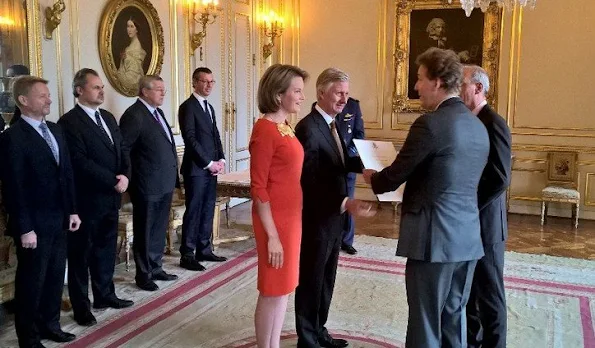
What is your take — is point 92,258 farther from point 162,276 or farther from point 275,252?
point 275,252

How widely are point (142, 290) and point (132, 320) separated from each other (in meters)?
0.58

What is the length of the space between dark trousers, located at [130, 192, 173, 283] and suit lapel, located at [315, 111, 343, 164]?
1817 mm

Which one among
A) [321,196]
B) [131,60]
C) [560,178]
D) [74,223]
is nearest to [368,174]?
[321,196]

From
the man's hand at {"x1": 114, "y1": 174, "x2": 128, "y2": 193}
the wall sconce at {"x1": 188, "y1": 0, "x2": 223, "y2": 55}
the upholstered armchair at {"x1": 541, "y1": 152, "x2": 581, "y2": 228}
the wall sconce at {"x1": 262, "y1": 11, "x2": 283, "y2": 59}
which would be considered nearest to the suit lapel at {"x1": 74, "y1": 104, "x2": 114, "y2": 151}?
the man's hand at {"x1": 114, "y1": 174, "x2": 128, "y2": 193}

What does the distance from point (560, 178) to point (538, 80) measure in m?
1.28

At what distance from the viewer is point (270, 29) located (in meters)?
7.87

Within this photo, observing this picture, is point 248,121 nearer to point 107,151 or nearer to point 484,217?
point 107,151

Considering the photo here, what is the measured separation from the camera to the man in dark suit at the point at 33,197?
2.91m

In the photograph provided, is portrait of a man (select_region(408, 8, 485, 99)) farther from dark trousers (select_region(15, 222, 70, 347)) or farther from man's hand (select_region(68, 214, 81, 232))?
dark trousers (select_region(15, 222, 70, 347))

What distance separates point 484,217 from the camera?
2.67 meters

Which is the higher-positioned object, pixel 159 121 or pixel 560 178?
pixel 159 121

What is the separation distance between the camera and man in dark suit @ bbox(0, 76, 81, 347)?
9.54 feet

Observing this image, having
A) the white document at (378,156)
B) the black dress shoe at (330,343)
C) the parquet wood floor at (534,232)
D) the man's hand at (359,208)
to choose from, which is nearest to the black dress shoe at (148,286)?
the black dress shoe at (330,343)

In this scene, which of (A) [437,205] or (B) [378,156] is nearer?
(A) [437,205]
